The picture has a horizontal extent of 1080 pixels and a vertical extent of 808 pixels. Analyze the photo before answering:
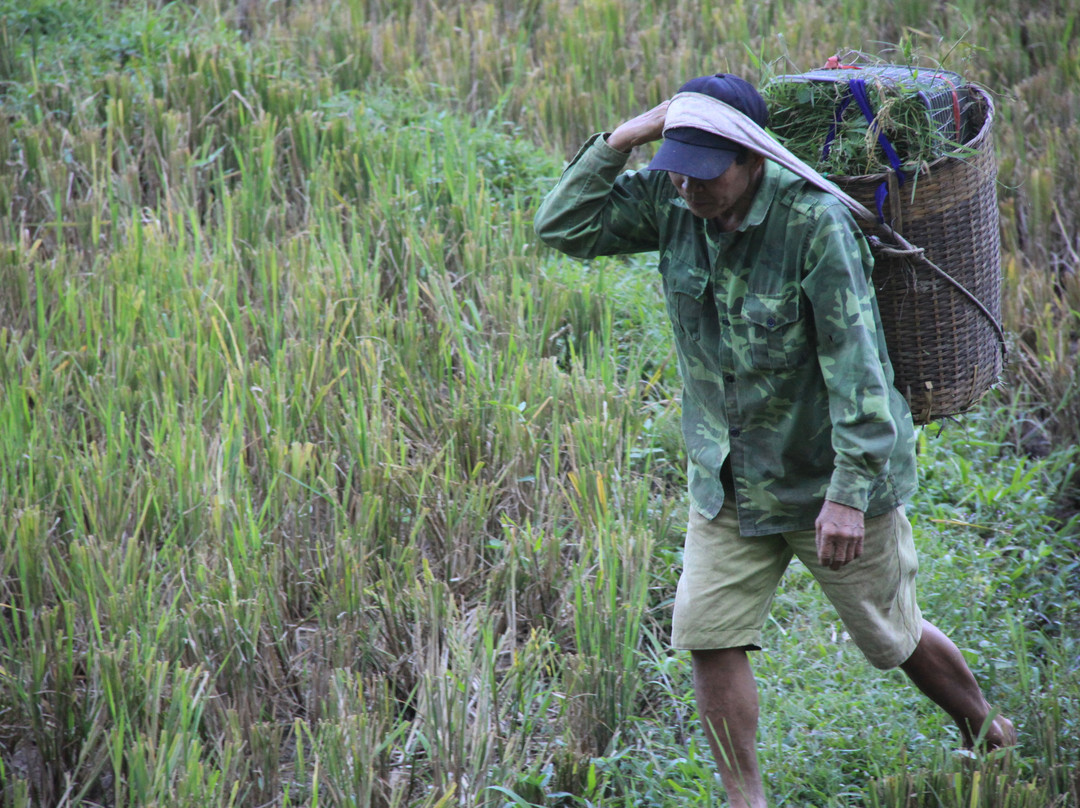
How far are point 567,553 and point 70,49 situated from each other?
471 cm

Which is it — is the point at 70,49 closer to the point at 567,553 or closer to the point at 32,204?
the point at 32,204

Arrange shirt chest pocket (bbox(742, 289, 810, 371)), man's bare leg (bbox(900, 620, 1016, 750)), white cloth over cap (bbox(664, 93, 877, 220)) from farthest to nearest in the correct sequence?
man's bare leg (bbox(900, 620, 1016, 750))
shirt chest pocket (bbox(742, 289, 810, 371))
white cloth over cap (bbox(664, 93, 877, 220))

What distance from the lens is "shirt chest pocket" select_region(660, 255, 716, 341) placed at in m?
2.31

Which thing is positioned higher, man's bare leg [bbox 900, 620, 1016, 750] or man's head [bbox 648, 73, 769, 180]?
man's head [bbox 648, 73, 769, 180]

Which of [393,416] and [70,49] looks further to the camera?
[70,49]

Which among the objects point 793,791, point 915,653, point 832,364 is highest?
point 832,364

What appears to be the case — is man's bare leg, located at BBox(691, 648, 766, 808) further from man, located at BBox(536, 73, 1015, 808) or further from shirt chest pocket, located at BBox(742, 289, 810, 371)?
shirt chest pocket, located at BBox(742, 289, 810, 371)

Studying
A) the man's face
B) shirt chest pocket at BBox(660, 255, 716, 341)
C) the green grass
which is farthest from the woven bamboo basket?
the green grass

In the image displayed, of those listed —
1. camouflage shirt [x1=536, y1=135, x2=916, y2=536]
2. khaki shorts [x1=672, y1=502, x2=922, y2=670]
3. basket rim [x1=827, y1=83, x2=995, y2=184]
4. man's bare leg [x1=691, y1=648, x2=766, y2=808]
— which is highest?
basket rim [x1=827, y1=83, x2=995, y2=184]

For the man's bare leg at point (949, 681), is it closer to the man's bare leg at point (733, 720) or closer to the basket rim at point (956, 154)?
the man's bare leg at point (733, 720)

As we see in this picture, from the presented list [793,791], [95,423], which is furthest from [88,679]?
[793,791]

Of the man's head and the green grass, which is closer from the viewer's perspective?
the man's head

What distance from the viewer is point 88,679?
2553 mm

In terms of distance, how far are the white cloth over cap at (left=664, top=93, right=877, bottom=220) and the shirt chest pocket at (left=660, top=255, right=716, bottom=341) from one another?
1.03ft
